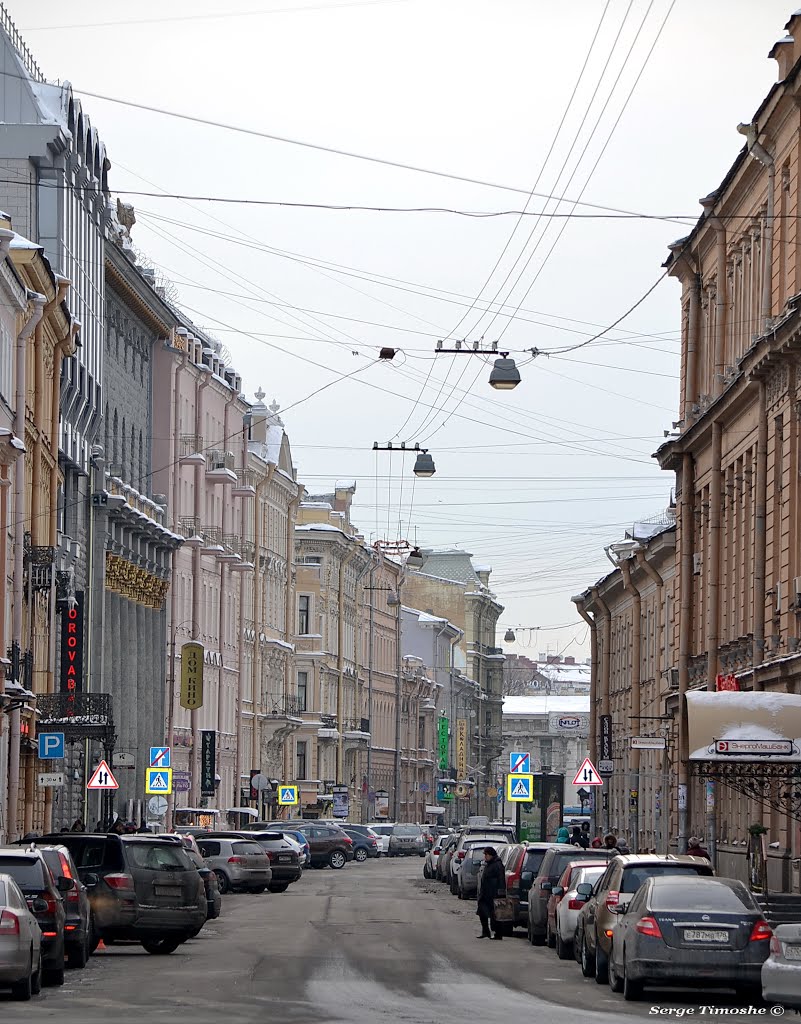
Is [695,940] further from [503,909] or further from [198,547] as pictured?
[198,547]

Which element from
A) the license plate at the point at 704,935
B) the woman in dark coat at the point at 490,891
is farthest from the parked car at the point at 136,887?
the license plate at the point at 704,935

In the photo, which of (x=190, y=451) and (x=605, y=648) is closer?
(x=605, y=648)

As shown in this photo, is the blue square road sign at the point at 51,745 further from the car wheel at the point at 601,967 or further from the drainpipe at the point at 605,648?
the drainpipe at the point at 605,648

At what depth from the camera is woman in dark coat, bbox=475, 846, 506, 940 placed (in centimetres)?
3306

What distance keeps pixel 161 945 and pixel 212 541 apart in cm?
5679

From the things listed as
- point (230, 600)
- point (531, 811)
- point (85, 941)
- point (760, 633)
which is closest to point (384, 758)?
point (230, 600)

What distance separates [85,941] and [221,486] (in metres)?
64.8

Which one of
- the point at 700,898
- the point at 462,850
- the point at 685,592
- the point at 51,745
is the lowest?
the point at 462,850

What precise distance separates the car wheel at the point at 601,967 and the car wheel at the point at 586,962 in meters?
0.63

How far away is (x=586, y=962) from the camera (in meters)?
24.5

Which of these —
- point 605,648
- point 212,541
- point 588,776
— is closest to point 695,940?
point 588,776

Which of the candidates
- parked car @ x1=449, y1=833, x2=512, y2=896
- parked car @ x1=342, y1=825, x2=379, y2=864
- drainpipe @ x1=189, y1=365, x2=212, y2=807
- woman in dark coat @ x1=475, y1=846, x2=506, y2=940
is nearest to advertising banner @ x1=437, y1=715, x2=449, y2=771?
parked car @ x1=342, y1=825, x2=379, y2=864

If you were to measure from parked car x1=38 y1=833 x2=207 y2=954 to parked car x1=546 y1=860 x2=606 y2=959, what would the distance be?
16.0 ft

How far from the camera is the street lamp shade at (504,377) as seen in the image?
3538 centimetres
